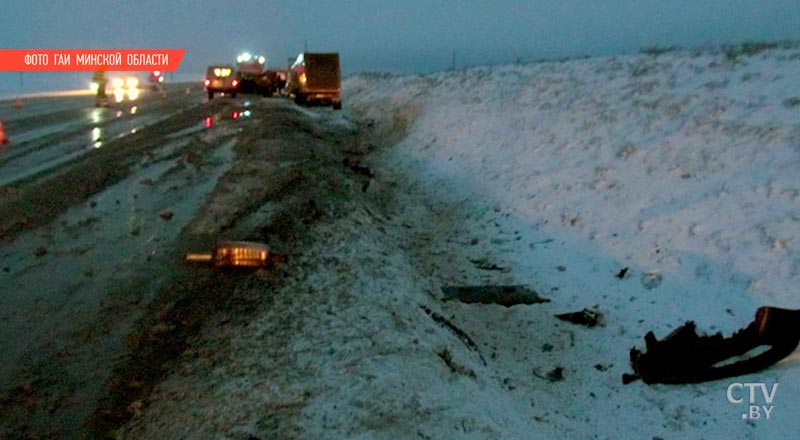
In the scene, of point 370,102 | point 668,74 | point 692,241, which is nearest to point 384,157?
point 668,74

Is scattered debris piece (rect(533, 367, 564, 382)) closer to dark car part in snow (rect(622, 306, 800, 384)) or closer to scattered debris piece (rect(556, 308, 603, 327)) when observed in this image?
dark car part in snow (rect(622, 306, 800, 384))

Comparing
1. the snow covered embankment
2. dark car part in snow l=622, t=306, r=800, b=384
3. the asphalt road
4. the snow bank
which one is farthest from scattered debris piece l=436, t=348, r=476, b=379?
the snow bank

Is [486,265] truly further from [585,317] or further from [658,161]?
[658,161]

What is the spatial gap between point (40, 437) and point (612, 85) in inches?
550

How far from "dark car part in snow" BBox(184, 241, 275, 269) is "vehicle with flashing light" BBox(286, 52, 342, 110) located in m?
28.1

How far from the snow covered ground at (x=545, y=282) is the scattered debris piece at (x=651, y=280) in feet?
0.09

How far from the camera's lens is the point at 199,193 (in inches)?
439

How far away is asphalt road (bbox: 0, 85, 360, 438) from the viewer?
4.94 meters

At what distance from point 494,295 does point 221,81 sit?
38653 mm

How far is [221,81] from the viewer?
142ft

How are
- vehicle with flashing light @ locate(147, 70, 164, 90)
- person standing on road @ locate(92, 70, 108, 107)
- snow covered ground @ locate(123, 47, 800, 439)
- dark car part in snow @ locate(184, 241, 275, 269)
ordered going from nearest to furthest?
snow covered ground @ locate(123, 47, 800, 439) < dark car part in snow @ locate(184, 241, 275, 269) < person standing on road @ locate(92, 70, 108, 107) < vehicle with flashing light @ locate(147, 70, 164, 90)

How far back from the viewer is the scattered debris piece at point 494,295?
7469 millimetres

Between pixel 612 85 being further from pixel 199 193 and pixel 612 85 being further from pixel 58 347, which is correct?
pixel 58 347

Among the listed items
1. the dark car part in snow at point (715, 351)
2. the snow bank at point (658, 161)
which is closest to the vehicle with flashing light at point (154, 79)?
the snow bank at point (658, 161)
